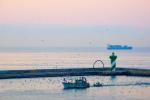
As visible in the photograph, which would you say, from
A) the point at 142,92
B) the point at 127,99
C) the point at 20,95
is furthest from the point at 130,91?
the point at 20,95

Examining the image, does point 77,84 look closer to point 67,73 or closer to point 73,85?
point 73,85

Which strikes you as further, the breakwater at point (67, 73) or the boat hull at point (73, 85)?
the breakwater at point (67, 73)

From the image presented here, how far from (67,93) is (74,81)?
524cm

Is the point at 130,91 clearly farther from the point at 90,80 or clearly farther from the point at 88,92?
the point at 90,80

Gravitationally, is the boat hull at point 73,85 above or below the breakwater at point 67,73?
below

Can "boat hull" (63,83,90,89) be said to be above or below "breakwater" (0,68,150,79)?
below

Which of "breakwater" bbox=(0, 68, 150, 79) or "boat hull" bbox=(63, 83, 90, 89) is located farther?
"breakwater" bbox=(0, 68, 150, 79)

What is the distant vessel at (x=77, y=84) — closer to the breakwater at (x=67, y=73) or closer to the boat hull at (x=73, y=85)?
the boat hull at (x=73, y=85)

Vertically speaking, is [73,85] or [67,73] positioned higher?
[67,73]

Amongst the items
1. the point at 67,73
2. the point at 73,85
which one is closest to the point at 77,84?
the point at 73,85

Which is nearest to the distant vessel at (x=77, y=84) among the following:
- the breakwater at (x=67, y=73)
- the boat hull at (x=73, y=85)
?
the boat hull at (x=73, y=85)

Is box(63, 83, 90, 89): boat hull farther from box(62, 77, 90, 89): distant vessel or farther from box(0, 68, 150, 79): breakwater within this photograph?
box(0, 68, 150, 79): breakwater

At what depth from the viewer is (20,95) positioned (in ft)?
134

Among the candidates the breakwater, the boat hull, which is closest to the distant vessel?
the boat hull
